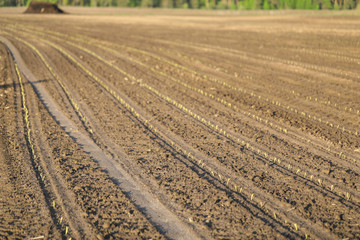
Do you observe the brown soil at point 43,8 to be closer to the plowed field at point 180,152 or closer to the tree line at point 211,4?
the tree line at point 211,4

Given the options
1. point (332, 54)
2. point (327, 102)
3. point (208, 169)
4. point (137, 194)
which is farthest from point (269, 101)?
point (332, 54)

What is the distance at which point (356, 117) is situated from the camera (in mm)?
10133

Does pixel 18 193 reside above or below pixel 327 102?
above

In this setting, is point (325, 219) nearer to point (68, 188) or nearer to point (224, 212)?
point (224, 212)

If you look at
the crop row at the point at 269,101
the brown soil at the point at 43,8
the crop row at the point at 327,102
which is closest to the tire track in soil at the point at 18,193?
the crop row at the point at 269,101

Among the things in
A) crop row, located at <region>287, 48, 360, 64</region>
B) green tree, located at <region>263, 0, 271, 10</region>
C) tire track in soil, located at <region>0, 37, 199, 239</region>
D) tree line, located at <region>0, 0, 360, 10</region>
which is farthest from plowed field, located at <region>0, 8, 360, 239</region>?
green tree, located at <region>263, 0, 271, 10</region>

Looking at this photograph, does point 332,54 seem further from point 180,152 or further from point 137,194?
point 137,194

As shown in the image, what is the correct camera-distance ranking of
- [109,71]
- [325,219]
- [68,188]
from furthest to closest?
[109,71] → [68,188] → [325,219]

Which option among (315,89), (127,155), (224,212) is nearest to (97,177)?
(127,155)

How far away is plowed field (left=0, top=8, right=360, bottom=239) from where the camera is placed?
5320mm

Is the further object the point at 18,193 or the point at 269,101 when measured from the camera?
the point at 269,101

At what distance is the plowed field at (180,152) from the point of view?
532 cm

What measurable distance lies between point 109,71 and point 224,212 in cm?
1244

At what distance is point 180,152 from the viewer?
25.7ft
